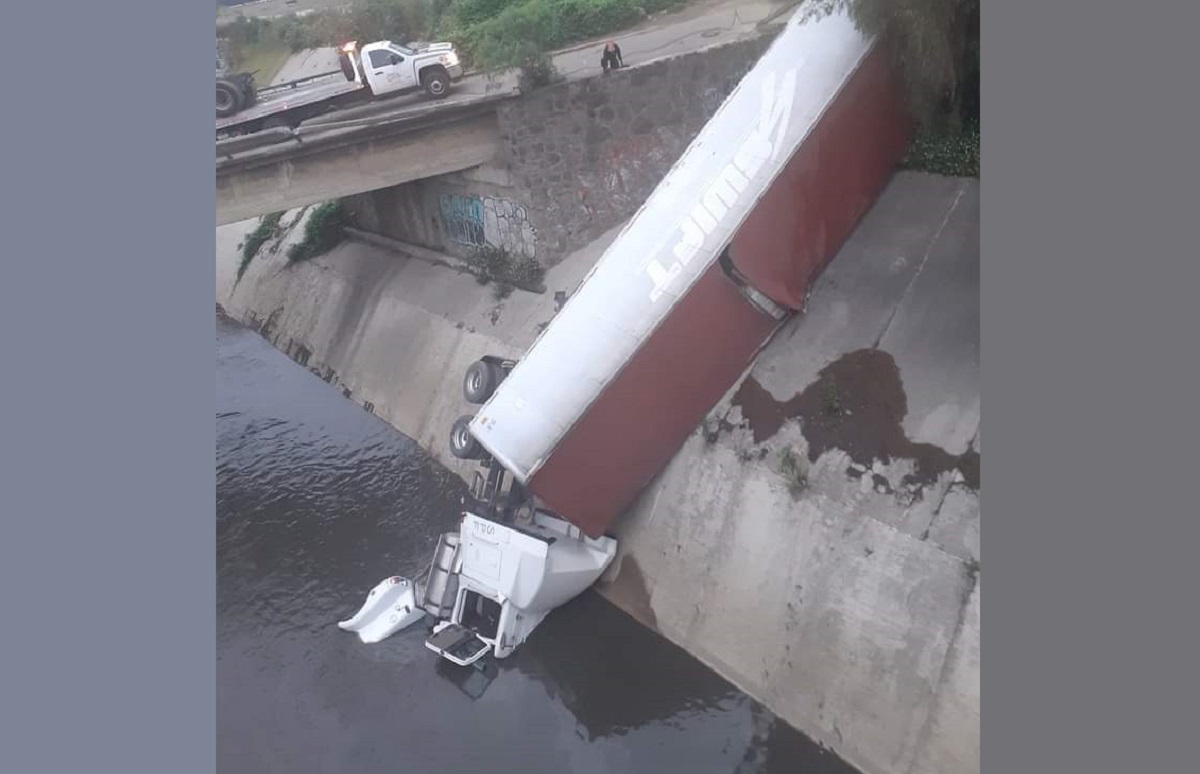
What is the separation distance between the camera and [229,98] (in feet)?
94.3

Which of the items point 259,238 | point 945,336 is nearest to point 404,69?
point 259,238

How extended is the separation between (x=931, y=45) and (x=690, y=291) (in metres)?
6.64

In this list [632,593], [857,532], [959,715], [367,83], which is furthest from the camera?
[367,83]

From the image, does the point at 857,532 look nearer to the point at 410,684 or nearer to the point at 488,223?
the point at 410,684

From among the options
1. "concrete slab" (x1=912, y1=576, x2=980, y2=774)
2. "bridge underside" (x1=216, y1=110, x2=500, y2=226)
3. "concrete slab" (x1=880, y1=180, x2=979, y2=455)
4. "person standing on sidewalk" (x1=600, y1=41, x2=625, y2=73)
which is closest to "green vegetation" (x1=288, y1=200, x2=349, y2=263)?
"bridge underside" (x1=216, y1=110, x2=500, y2=226)

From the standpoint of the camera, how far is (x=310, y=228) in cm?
3819

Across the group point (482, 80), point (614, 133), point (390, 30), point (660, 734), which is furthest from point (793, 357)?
point (390, 30)

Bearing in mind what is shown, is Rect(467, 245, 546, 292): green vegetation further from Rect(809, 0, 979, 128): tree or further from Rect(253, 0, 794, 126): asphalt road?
Rect(809, 0, 979, 128): tree

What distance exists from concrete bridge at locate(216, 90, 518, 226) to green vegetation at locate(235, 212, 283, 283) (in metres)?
15.0

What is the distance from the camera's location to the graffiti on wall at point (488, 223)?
27812 mm

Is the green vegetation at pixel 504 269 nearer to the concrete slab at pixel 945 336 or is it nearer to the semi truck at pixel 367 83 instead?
the semi truck at pixel 367 83

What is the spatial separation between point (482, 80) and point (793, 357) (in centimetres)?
1640

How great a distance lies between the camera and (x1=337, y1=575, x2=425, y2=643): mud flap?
63.8ft

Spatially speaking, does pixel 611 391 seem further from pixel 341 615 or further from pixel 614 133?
pixel 614 133
